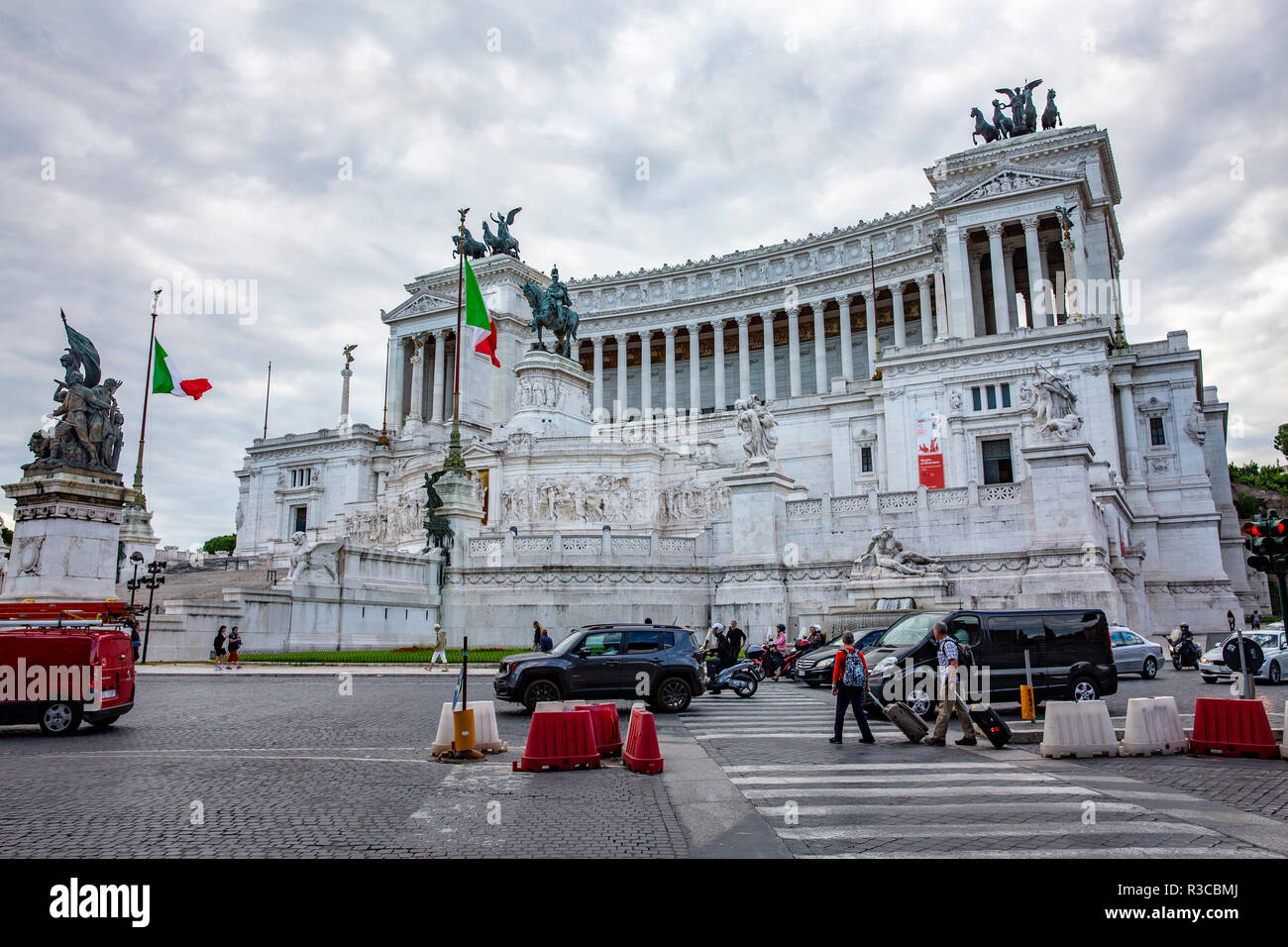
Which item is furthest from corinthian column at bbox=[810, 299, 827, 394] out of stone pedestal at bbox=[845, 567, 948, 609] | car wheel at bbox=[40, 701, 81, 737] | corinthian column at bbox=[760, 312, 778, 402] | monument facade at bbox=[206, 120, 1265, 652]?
car wheel at bbox=[40, 701, 81, 737]

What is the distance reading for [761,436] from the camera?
35812 mm

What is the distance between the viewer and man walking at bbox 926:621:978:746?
1291 cm

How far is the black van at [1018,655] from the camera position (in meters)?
15.9

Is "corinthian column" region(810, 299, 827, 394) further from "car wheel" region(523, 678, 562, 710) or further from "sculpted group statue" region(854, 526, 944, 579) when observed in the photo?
"car wheel" region(523, 678, 562, 710)

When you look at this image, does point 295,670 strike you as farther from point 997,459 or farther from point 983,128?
point 983,128

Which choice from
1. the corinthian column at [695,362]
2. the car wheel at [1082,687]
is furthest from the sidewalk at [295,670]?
the corinthian column at [695,362]

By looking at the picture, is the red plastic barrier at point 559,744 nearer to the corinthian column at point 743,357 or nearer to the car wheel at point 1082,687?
the car wheel at point 1082,687

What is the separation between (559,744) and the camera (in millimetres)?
10938

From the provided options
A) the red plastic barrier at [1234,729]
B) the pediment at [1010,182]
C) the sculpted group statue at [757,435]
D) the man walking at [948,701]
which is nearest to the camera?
the red plastic barrier at [1234,729]

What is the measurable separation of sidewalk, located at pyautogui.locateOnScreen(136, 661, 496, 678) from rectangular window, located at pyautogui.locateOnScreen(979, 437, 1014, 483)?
34.2m

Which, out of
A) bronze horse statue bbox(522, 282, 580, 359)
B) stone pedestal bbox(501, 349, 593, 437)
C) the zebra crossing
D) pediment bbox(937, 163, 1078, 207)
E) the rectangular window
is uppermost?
pediment bbox(937, 163, 1078, 207)

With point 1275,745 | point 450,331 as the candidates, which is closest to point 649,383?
point 450,331
